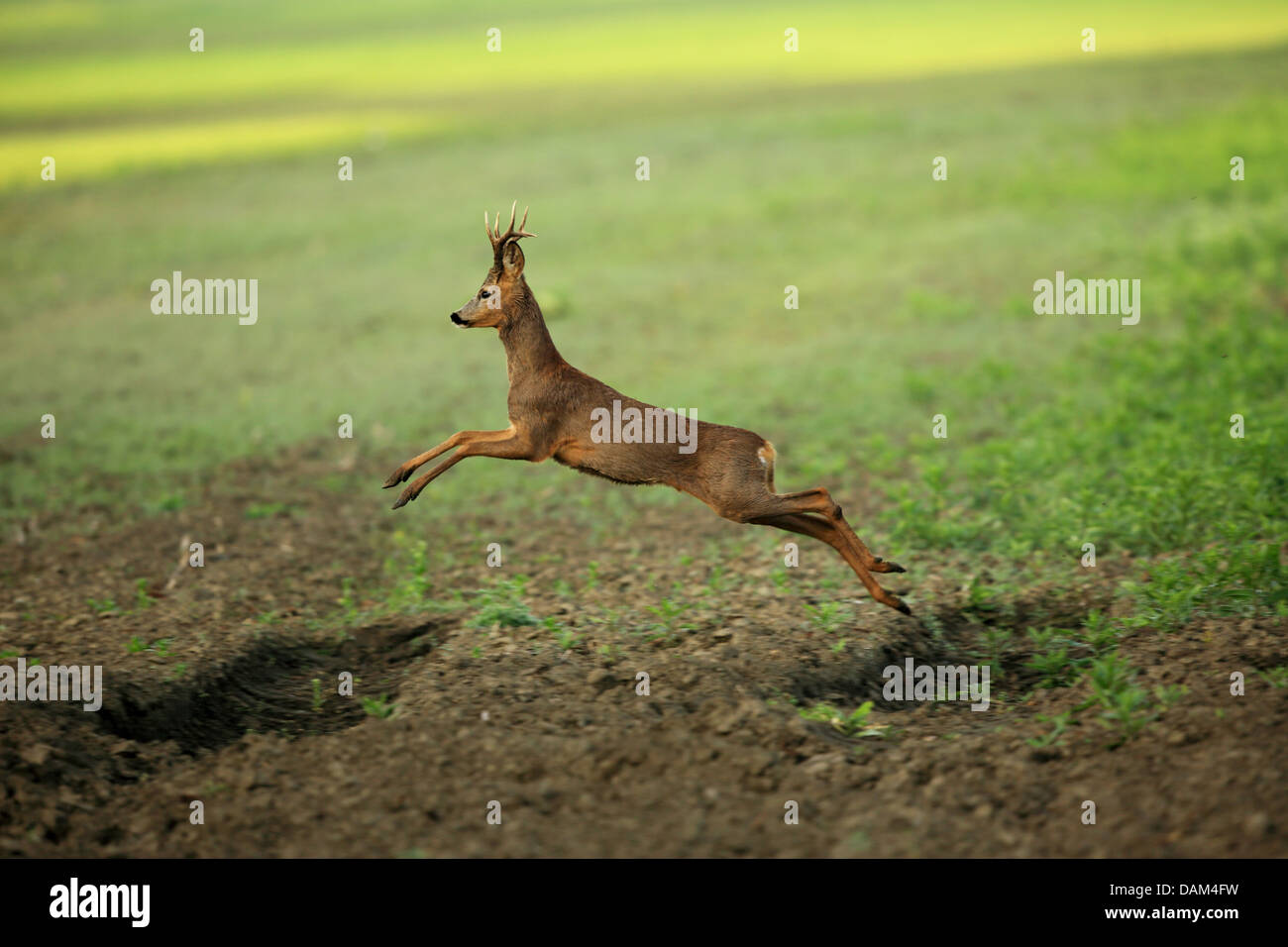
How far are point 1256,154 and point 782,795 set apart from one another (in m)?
18.6

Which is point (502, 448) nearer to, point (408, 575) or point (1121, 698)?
point (408, 575)

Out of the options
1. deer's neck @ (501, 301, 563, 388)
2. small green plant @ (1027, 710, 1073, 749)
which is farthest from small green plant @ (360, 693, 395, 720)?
small green plant @ (1027, 710, 1073, 749)

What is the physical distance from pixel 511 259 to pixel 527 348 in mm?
527

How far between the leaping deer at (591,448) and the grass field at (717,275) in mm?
1194

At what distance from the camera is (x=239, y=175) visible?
26344 millimetres

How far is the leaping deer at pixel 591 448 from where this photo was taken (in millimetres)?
7148

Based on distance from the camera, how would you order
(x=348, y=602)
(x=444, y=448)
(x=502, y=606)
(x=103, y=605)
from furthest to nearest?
1. (x=348, y=602)
2. (x=103, y=605)
3. (x=502, y=606)
4. (x=444, y=448)

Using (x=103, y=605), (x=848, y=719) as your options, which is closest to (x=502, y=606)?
(x=848, y=719)

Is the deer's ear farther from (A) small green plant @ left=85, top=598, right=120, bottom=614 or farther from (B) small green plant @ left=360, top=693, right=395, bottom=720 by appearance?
(A) small green plant @ left=85, top=598, right=120, bottom=614

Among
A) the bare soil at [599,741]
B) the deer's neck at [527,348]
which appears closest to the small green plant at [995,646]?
the bare soil at [599,741]

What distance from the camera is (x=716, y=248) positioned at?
66.6 ft

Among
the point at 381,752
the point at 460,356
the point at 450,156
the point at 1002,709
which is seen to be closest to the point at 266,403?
the point at 460,356

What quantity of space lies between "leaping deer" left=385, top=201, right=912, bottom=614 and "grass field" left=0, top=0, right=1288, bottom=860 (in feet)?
3.92

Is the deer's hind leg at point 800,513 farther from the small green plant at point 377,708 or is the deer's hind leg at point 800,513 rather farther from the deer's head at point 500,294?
the small green plant at point 377,708
